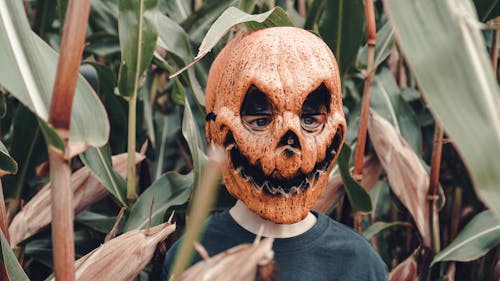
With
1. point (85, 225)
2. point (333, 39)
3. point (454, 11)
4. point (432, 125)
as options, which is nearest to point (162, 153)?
point (85, 225)

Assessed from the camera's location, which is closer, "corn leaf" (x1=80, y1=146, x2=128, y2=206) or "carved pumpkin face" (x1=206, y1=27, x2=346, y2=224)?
"carved pumpkin face" (x1=206, y1=27, x2=346, y2=224)

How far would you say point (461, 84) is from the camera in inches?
14.8

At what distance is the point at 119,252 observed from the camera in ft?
2.39

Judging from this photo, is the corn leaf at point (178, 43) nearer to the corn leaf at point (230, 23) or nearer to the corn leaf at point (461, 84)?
the corn leaf at point (230, 23)

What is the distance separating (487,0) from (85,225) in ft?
2.68

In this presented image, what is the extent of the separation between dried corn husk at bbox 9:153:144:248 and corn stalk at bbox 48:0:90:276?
1.59ft

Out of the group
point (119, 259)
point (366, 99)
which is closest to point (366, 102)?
point (366, 99)

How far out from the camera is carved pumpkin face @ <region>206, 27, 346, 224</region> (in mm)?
749

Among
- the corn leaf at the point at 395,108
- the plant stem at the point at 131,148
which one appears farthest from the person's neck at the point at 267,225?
the corn leaf at the point at 395,108

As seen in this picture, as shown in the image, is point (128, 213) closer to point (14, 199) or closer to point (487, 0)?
point (14, 199)

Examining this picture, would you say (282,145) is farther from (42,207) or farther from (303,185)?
(42,207)

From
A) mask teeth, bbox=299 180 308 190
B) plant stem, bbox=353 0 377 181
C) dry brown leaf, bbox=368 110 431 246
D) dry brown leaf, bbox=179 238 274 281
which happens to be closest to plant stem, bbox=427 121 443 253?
dry brown leaf, bbox=368 110 431 246

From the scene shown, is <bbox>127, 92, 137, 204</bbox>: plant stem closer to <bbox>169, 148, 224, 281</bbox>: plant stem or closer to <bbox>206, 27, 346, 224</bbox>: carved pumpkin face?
<bbox>206, 27, 346, 224</bbox>: carved pumpkin face

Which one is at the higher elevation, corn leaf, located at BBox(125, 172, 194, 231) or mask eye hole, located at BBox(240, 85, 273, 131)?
mask eye hole, located at BBox(240, 85, 273, 131)
